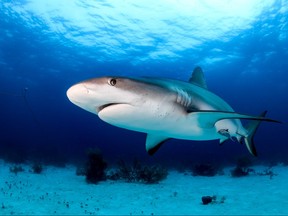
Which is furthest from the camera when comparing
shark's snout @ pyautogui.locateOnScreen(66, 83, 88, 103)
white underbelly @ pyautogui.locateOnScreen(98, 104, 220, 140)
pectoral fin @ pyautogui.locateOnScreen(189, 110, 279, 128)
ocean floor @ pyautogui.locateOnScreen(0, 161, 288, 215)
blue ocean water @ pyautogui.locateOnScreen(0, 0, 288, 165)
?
blue ocean water @ pyautogui.locateOnScreen(0, 0, 288, 165)

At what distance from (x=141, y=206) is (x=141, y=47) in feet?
74.3

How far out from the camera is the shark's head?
316cm

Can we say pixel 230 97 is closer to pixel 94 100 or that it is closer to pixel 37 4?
pixel 37 4

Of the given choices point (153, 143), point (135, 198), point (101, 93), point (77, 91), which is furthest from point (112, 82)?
point (135, 198)

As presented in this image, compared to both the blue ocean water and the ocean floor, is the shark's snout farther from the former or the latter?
the blue ocean water

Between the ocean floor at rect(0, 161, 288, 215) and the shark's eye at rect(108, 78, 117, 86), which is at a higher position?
the shark's eye at rect(108, 78, 117, 86)

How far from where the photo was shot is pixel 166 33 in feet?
82.9

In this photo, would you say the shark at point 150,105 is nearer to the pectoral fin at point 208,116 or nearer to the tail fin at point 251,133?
the pectoral fin at point 208,116

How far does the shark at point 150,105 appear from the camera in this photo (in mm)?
3264

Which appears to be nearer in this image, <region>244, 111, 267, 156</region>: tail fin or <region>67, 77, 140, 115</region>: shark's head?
<region>67, 77, 140, 115</region>: shark's head

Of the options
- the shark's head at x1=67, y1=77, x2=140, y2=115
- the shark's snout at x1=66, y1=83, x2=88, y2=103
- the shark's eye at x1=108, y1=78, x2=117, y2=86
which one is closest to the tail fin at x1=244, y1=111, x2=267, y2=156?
the shark's head at x1=67, y1=77, x2=140, y2=115

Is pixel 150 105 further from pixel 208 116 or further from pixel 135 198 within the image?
pixel 135 198

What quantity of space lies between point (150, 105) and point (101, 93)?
0.76 m

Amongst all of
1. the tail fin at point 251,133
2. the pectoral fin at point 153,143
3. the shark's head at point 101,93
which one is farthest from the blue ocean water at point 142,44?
the shark's head at point 101,93
